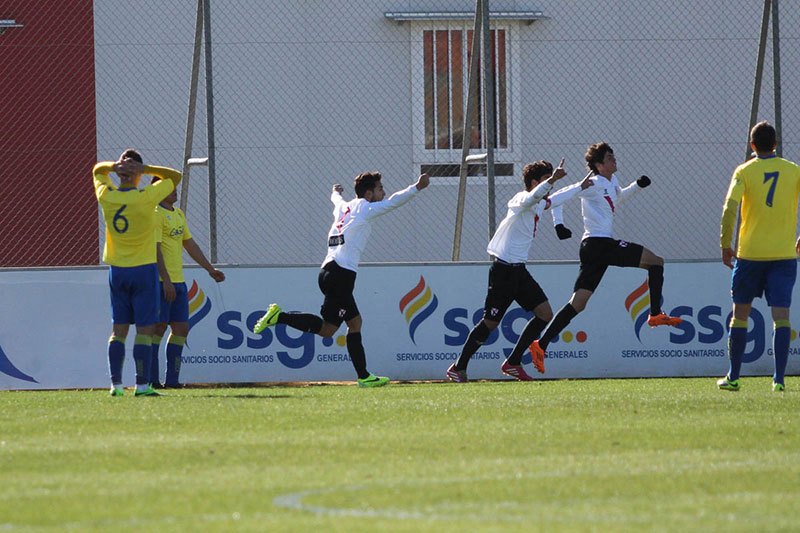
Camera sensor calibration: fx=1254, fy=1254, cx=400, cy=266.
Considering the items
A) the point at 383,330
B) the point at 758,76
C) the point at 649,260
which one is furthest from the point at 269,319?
the point at 758,76

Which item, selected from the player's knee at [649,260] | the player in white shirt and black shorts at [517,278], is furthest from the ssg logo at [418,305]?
the player's knee at [649,260]

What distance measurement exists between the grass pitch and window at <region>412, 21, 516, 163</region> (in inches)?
287

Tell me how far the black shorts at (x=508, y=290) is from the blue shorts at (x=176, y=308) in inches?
109

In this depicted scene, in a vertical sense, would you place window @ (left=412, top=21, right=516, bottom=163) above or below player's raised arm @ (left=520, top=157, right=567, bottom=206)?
above

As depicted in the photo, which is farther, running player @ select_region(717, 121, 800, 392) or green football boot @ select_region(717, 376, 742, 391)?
green football boot @ select_region(717, 376, 742, 391)

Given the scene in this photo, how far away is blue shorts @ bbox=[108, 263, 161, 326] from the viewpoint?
9703 millimetres

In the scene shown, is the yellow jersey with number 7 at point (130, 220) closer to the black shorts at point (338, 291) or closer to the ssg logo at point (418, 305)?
the black shorts at point (338, 291)

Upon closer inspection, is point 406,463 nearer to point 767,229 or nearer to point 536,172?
point 767,229

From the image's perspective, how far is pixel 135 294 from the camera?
9.74 meters

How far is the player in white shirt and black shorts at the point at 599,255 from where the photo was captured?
11508 millimetres

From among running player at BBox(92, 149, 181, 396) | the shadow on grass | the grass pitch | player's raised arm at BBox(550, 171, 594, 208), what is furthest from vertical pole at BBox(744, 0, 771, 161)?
running player at BBox(92, 149, 181, 396)

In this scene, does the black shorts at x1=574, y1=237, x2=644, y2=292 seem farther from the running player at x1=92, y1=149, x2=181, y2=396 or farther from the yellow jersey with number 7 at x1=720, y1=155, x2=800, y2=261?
the running player at x1=92, y1=149, x2=181, y2=396

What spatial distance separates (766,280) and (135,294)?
4.88 m

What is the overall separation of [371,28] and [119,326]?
8.21 metres
